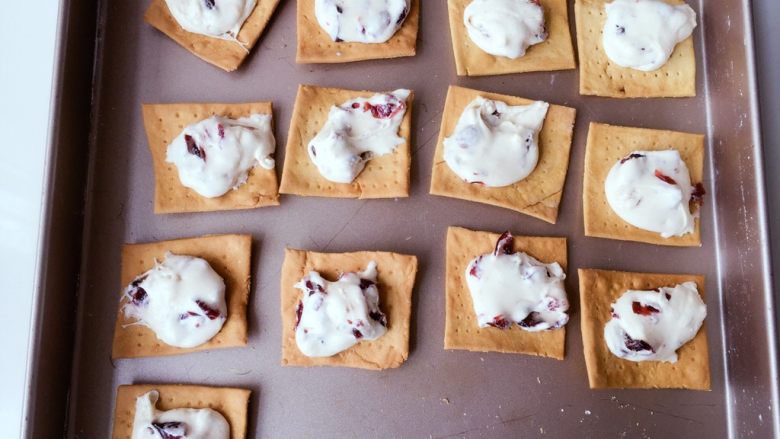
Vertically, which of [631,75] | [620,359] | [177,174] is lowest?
[620,359]

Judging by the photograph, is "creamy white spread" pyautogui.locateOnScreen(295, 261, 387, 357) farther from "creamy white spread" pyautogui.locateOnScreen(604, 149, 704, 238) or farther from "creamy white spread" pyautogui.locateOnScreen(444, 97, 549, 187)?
"creamy white spread" pyautogui.locateOnScreen(604, 149, 704, 238)

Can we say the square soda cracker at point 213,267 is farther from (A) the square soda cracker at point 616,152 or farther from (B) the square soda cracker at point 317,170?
(A) the square soda cracker at point 616,152

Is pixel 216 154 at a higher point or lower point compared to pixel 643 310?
higher

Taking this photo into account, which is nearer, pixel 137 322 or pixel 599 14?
pixel 137 322

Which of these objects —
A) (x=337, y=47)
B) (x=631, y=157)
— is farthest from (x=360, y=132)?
(x=631, y=157)

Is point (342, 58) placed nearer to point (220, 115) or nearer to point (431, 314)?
point (220, 115)

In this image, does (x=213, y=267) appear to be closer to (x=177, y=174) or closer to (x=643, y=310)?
(x=177, y=174)

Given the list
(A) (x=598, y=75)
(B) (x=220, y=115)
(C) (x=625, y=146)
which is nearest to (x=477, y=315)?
(C) (x=625, y=146)
